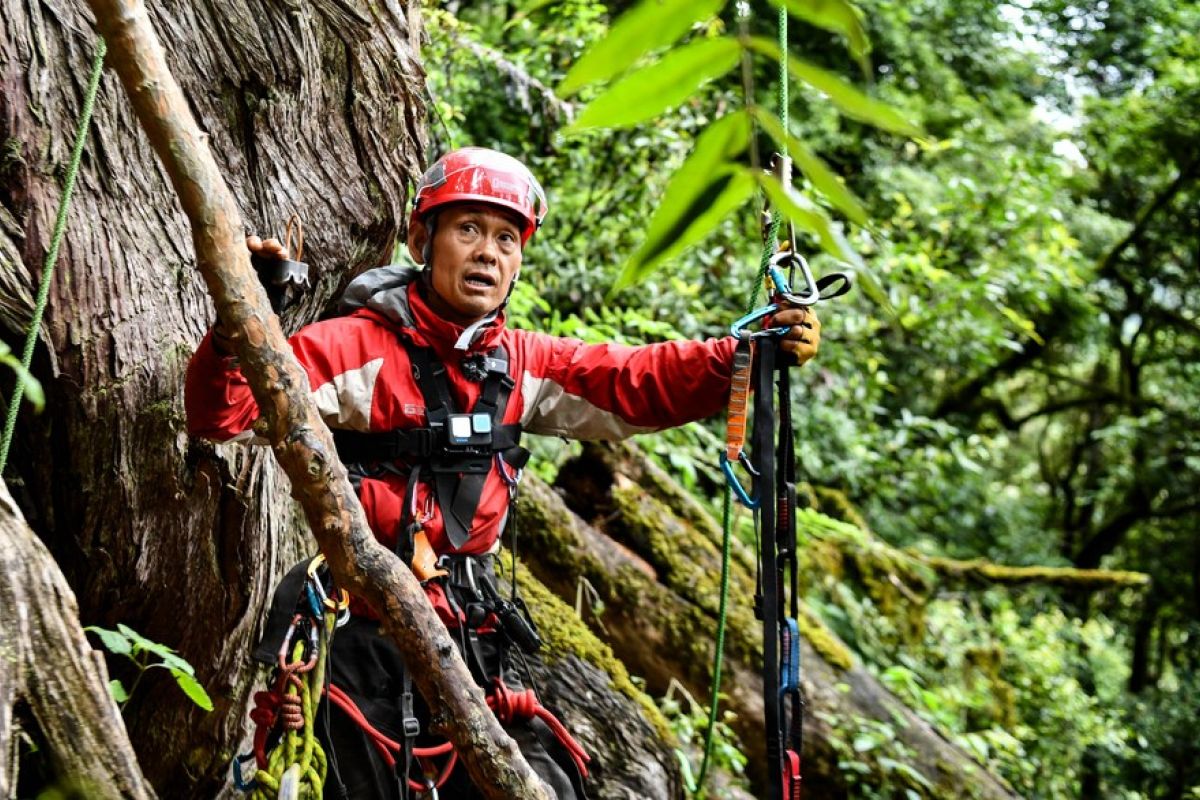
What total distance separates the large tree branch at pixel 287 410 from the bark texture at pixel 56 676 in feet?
1.34

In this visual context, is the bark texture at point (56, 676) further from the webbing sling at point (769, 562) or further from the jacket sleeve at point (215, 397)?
the webbing sling at point (769, 562)

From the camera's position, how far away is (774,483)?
9.05ft

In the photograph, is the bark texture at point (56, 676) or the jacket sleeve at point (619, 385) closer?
the bark texture at point (56, 676)

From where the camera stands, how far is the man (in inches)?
114

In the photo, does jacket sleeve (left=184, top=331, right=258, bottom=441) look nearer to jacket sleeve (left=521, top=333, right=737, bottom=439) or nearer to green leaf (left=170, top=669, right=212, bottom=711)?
green leaf (left=170, top=669, right=212, bottom=711)

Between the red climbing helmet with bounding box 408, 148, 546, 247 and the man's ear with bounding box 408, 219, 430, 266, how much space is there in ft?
0.13

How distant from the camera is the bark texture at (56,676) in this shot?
1.73 m

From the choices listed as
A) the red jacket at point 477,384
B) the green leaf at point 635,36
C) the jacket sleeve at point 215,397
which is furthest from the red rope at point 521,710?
the green leaf at point 635,36

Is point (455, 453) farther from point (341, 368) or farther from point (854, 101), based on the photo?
point (854, 101)

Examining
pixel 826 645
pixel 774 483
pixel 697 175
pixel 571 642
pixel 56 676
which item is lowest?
pixel 826 645

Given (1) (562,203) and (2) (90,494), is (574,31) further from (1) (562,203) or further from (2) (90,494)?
(2) (90,494)

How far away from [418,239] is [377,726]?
4.44ft

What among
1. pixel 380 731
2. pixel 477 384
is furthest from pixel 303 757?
pixel 477 384

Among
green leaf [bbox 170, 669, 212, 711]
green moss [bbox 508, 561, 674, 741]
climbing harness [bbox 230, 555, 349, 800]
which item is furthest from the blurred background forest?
green leaf [bbox 170, 669, 212, 711]
